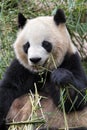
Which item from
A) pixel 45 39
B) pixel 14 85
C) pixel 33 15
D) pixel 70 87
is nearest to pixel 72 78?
pixel 70 87

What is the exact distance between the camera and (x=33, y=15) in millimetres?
6160

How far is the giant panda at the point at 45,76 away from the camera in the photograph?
4.52 m

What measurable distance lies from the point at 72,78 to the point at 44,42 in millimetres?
440

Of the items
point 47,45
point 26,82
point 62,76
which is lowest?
point 26,82

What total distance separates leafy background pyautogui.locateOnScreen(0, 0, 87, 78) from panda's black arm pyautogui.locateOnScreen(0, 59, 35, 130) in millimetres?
1023

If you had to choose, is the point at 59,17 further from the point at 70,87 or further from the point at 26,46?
the point at 70,87

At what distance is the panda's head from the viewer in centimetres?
453

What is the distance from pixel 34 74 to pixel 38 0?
1760 millimetres

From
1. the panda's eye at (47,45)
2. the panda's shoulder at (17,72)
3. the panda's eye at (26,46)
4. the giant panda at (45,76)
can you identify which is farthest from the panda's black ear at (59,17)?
the panda's shoulder at (17,72)

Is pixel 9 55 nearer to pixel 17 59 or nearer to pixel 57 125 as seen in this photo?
pixel 17 59

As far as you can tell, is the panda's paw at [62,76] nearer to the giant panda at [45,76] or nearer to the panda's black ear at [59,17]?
the giant panda at [45,76]

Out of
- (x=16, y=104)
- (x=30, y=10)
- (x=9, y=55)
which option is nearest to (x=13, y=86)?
(x=16, y=104)

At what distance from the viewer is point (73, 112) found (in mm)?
4594

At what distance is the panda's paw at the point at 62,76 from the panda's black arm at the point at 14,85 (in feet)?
1.33
